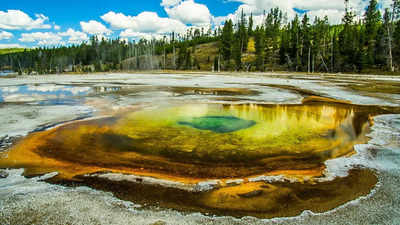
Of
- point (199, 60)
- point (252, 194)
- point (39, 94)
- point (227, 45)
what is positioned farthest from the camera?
point (199, 60)

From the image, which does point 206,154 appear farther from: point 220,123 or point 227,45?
point 227,45

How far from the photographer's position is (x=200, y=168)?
6086 millimetres

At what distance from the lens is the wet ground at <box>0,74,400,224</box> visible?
164 inches

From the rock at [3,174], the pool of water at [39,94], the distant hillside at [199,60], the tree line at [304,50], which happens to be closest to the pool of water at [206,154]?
the rock at [3,174]

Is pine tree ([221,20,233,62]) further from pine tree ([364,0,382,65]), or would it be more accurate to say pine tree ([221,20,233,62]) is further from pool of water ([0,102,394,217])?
pool of water ([0,102,394,217])

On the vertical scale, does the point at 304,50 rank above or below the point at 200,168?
above

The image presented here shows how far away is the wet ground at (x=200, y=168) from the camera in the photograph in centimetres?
416

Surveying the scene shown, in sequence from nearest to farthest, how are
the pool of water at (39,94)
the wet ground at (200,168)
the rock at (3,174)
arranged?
the wet ground at (200,168), the rock at (3,174), the pool of water at (39,94)

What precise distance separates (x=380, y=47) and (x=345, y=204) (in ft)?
185

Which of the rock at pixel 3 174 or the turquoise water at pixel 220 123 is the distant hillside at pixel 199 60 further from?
the rock at pixel 3 174

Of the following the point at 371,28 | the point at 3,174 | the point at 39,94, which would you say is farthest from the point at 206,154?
the point at 371,28

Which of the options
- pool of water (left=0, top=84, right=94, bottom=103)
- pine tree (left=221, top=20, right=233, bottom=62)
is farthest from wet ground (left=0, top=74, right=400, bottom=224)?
pine tree (left=221, top=20, right=233, bottom=62)

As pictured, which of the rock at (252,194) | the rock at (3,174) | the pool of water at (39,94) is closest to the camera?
the rock at (252,194)

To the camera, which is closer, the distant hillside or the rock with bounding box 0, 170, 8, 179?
the rock with bounding box 0, 170, 8, 179
